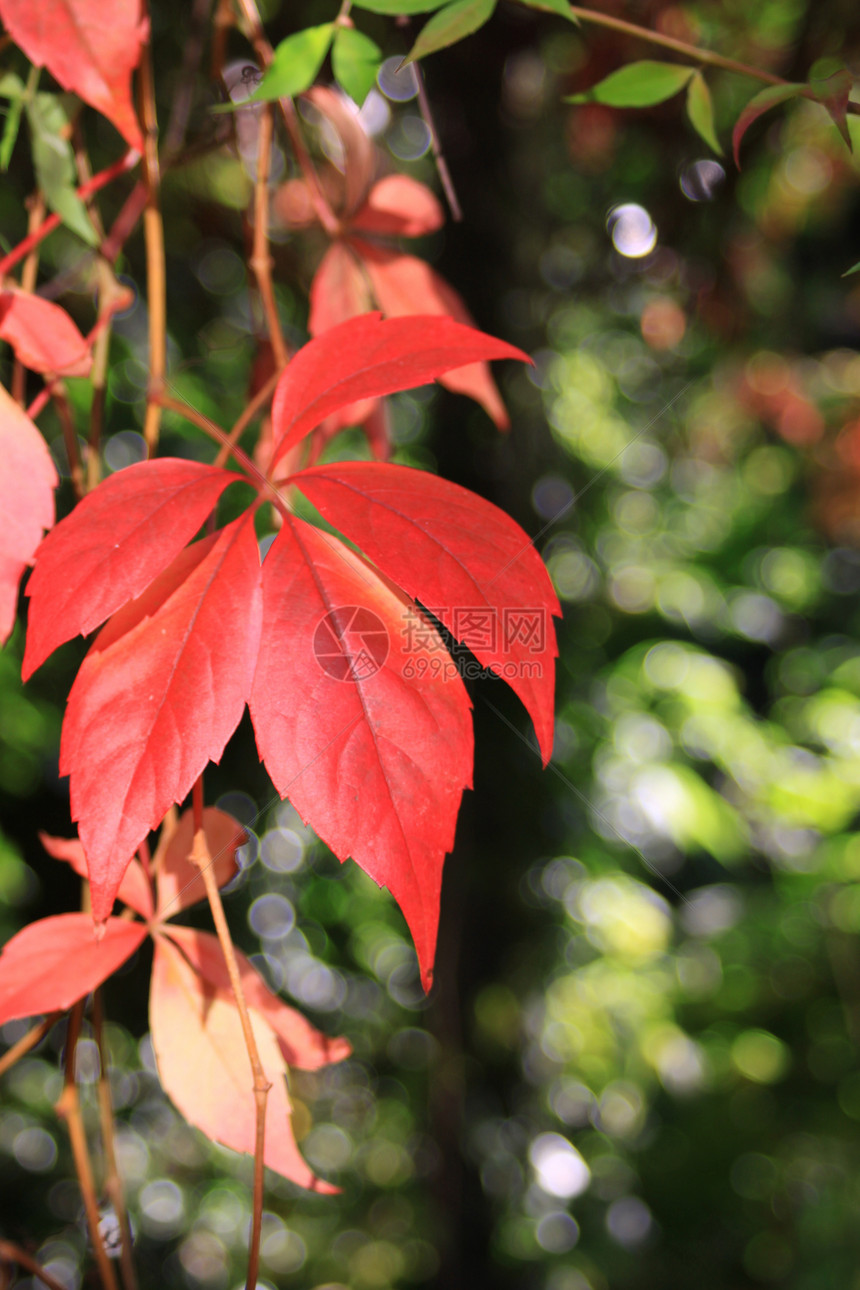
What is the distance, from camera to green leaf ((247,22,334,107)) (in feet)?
1.07

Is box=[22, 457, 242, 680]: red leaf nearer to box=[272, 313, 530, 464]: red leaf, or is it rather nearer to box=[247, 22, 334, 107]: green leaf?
box=[272, 313, 530, 464]: red leaf

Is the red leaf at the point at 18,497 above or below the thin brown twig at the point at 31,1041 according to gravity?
above

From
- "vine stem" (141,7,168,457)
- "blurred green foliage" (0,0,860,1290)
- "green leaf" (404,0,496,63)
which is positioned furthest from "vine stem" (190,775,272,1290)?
"blurred green foliage" (0,0,860,1290)

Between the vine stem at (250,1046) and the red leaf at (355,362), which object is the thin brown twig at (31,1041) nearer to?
the vine stem at (250,1046)

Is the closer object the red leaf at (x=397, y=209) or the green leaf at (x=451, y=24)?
the green leaf at (x=451, y=24)

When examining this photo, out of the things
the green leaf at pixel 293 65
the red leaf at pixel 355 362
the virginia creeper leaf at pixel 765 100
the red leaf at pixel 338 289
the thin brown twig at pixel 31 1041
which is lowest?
the thin brown twig at pixel 31 1041

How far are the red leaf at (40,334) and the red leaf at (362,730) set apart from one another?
16 centimetres

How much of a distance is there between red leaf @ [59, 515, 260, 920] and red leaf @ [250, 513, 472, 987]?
1 centimetres

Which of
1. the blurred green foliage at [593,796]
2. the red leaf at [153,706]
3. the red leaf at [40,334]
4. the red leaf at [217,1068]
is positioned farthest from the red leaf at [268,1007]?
the blurred green foliage at [593,796]

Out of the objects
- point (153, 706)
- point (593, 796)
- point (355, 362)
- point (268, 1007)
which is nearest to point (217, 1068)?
point (268, 1007)

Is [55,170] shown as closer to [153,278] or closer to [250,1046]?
[153,278]

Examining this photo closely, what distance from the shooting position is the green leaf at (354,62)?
340 millimetres

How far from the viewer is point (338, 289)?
1.45ft

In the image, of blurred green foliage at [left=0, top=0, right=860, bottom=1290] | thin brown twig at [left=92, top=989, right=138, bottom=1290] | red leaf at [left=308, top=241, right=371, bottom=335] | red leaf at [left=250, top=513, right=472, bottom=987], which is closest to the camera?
red leaf at [left=250, top=513, right=472, bottom=987]
